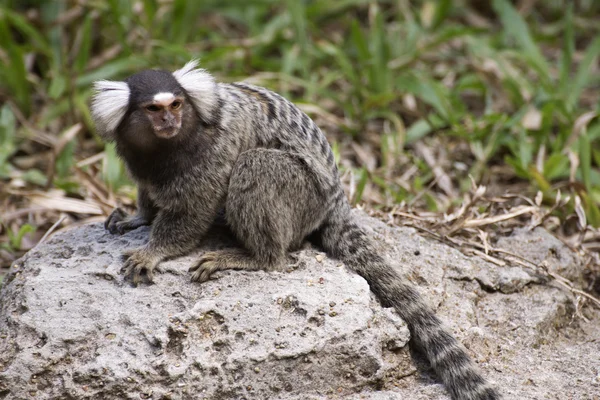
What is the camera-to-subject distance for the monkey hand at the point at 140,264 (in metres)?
3.07

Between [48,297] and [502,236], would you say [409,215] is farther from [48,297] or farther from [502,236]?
[48,297]

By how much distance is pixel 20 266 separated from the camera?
326 cm

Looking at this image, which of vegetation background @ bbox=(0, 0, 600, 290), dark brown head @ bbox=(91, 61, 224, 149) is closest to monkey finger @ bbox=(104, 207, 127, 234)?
dark brown head @ bbox=(91, 61, 224, 149)

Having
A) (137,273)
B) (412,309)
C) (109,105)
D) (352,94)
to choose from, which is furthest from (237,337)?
(352,94)

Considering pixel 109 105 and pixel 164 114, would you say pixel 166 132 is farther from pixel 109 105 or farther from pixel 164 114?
pixel 109 105

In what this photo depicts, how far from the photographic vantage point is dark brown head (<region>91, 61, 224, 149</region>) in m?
3.11

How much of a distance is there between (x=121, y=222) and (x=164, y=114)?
0.72m

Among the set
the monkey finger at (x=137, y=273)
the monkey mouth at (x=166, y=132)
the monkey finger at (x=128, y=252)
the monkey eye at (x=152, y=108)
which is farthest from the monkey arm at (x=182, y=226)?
the monkey eye at (x=152, y=108)

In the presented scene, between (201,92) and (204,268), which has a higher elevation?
(201,92)

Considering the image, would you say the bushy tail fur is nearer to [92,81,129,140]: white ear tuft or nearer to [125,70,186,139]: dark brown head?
[125,70,186,139]: dark brown head

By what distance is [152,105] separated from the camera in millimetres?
3105

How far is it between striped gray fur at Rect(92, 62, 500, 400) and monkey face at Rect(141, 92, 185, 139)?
0.02 meters

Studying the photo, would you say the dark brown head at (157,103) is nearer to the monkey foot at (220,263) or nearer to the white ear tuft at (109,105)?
the white ear tuft at (109,105)

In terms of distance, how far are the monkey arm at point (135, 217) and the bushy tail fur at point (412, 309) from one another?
842 millimetres
